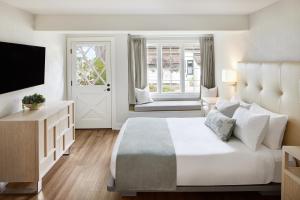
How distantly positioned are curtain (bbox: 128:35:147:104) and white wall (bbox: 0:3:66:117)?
137cm

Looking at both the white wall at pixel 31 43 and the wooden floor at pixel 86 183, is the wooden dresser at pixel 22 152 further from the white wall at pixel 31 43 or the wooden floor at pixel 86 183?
the white wall at pixel 31 43

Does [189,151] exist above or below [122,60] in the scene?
below

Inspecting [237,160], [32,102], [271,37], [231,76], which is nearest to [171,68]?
[231,76]

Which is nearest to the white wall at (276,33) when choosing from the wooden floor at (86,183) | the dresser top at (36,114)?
the wooden floor at (86,183)

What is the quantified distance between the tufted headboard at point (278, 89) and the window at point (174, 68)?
2.38 meters

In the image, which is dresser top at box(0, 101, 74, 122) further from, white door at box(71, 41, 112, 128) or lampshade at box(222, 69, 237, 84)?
lampshade at box(222, 69, 237, 84)

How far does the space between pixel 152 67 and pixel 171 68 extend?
A: 1.40ft

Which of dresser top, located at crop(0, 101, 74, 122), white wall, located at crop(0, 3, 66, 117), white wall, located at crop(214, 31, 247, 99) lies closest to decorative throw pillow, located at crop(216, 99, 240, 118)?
white wall, located at crop(214, 31, 247, 99)

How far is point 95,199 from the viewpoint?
3062 millimetres

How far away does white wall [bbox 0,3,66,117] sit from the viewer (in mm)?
3641

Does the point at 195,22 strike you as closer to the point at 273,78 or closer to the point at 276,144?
the point at 273,78

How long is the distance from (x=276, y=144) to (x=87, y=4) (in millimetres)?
2708

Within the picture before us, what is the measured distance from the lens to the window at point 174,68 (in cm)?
661

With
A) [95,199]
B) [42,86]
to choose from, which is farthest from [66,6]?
[95,199]
